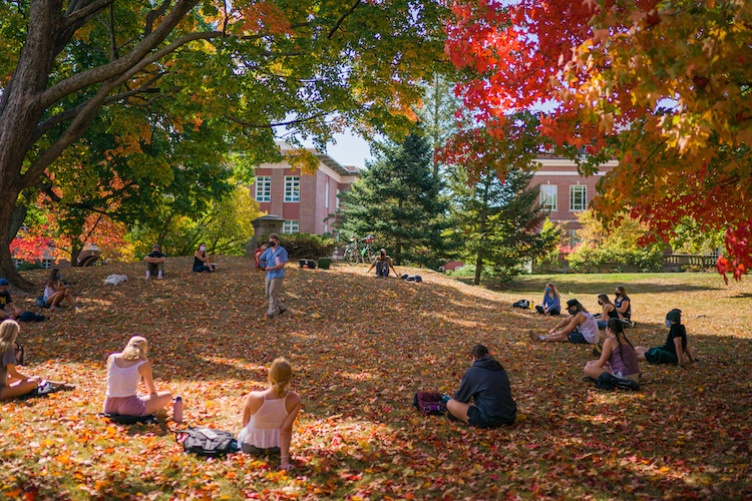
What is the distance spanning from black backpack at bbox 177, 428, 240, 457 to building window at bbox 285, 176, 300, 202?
143ft

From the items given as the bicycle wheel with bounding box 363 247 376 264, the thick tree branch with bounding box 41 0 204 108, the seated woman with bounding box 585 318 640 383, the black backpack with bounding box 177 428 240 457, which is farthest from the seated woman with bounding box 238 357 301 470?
the bicycle wheel with bounding box 363 247 376 264

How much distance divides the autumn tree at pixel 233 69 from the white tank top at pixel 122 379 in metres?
6.40

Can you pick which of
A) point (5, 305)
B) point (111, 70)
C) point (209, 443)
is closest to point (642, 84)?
point (209, 443)

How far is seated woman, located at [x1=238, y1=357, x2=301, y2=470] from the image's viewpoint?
5734 mm

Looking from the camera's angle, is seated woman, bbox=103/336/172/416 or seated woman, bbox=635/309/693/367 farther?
seated woman, bbox=635/309/693/367

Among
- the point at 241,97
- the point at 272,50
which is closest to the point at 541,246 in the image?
the point at 241,97

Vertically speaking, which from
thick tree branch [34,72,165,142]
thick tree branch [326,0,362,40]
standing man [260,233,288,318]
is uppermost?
thick tree branch [326,0,362,40]

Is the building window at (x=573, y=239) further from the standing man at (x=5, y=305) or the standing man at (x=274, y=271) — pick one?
the standing man at (x=5, y=305)

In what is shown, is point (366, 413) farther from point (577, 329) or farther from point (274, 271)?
point (274, 271)

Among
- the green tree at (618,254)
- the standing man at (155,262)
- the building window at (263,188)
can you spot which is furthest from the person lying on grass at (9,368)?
the building window at (263,188)

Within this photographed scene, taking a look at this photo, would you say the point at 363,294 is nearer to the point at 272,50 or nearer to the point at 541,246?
the point at 272,50

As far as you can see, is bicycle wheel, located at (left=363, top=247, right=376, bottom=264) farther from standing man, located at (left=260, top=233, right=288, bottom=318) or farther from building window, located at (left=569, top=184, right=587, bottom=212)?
building window, located at (left=569, top=184, right=587, bottom=212)

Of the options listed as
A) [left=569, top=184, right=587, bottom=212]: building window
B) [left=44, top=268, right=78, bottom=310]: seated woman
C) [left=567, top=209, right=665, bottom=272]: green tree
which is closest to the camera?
[left=44, top=268, right=78, bottom=310]: seated woman

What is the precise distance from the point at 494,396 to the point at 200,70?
8.46 meters
